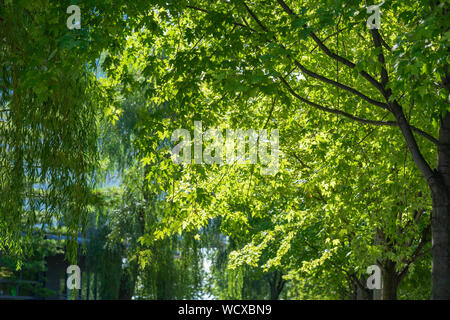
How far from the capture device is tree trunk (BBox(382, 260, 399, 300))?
542 inches

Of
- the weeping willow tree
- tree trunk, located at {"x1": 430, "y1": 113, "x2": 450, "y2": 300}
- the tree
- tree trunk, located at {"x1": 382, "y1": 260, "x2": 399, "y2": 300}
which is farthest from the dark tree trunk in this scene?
tree trunk, located at {"x1": 430, "y1": 113, "x2": 450, "y2": 300}

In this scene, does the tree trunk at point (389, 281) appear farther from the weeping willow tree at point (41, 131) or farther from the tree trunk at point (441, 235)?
the weeping willow tree at point (41, 131)

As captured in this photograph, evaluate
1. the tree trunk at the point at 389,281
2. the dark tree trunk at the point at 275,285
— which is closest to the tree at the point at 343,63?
the tree trunk at the point at 389,281

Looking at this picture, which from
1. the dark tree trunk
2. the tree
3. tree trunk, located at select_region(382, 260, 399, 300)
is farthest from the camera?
the dark tree trunk

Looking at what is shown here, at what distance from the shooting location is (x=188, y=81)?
8.66 meters

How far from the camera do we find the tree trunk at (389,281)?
1376 centimetres

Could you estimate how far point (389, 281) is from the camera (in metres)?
13.8

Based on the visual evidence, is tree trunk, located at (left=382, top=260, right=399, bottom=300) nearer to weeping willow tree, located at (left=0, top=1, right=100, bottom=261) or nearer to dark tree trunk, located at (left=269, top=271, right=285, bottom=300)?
weeping willow tree, located at (left=0, top=1, right=100, bottom=261)

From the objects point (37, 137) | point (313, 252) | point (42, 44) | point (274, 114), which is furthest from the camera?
point (313, 252)

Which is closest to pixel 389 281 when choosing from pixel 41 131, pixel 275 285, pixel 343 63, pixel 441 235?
pixel 441 235

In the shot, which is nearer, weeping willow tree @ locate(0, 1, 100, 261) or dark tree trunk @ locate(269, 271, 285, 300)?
weeping willow tree @ locate(0, 1, 100, 261)
